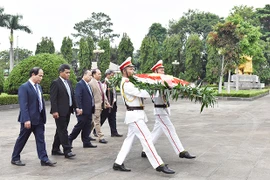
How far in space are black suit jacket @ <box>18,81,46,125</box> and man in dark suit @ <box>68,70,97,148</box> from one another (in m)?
1.18

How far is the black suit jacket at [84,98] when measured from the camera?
663cm

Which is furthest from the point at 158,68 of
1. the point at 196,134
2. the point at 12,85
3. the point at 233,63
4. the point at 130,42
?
the point at 130,42

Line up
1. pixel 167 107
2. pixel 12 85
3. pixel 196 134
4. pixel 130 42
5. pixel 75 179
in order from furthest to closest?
pixel 130 42 → pixel 12 85 → pixel 196 134 → pixel 167 107 → pixel 75 179

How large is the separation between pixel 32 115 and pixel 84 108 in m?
1.42

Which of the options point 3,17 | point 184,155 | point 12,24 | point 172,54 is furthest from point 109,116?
point 172,54

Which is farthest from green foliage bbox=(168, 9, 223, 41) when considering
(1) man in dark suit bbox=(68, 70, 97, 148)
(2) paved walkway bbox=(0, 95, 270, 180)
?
(1) man in dark suit bbox=(68, 70, 97, 148)

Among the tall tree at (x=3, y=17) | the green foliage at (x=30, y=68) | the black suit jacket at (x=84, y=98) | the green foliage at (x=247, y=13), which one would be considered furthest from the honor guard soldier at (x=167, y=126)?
the green foliage at (x=247, y=13)

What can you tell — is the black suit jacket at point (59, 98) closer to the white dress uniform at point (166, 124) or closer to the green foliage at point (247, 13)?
the white dress uniform at point (166, 124)

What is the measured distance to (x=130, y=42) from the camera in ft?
136

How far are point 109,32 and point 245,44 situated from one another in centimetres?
3647

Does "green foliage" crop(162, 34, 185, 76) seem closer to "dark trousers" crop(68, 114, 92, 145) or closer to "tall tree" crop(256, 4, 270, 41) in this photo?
"tall tree" crop(256, 4, 270, 41)

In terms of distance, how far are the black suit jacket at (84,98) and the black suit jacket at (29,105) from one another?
4.10ft

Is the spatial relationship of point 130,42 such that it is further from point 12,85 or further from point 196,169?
point 196,169

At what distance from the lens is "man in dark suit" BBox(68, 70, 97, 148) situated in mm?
6551
